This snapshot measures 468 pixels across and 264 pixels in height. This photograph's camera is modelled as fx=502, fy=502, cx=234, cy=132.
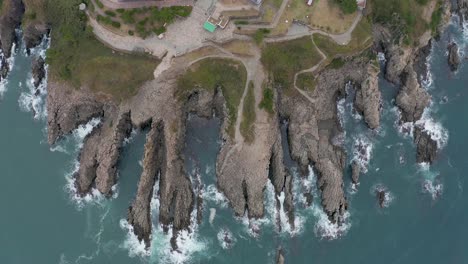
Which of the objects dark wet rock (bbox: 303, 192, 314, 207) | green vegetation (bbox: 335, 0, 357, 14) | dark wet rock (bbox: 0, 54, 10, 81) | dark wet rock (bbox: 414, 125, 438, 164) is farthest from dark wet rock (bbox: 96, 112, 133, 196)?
dark wet rock (bbox: 414, 125, 438, 164)

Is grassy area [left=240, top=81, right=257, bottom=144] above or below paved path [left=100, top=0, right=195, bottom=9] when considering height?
below

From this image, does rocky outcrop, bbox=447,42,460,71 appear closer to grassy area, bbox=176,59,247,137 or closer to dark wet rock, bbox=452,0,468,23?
dark wet rock, bbox=452,0,468,23

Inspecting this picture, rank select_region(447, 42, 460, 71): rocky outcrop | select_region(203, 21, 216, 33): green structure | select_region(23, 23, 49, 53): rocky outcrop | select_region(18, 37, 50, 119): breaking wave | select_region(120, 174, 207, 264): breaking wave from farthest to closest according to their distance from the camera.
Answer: select_region(447, 42, 460, 71): rocky outcrop → select_region(18, 37, 50, 119): breaking wave → select_region(23, 23, 49, 53): rocky outcrop → select_region(120, 174, 207, 264): breaking wave → select_region(203, 21, 216, 33): green structure

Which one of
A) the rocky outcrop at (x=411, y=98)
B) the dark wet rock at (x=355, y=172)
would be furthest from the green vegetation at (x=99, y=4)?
the rocky outcrop at (x=411, y=98)

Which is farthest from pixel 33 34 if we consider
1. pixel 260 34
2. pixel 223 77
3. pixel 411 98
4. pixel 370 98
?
pixel 411 98

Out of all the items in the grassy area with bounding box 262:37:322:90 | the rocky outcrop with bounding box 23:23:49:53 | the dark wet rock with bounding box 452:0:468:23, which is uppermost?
the dark wet rock with bounding box 452:0:468:23

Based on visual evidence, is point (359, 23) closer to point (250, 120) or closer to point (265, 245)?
point (250, 120)

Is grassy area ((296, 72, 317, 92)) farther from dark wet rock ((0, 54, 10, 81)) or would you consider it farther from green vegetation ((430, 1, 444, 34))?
dark wet rock ((0, 54, 10, 81))

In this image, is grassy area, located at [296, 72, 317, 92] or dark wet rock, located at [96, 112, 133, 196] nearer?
dark wet rock, located at [96, 112, 133, 196]

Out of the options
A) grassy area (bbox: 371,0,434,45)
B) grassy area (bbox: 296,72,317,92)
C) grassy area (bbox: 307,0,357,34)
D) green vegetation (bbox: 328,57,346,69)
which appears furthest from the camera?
grassy area (bbox: 371,0,434,45)
